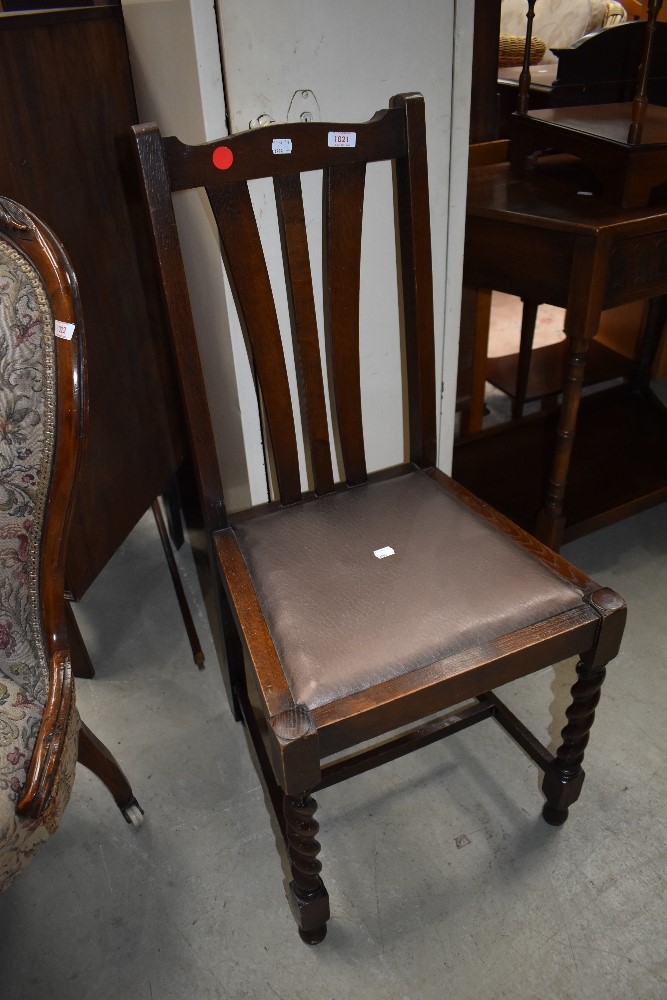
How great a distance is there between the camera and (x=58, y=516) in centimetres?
89

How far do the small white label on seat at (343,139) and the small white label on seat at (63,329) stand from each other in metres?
0.46

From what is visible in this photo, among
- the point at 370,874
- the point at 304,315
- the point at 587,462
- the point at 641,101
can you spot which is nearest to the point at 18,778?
the point at 370,874

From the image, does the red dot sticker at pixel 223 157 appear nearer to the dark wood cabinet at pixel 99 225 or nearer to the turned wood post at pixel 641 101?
the dark wood cabinet at pixel 99 225

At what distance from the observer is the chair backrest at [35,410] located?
0.82 meters

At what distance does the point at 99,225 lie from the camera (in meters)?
1.32

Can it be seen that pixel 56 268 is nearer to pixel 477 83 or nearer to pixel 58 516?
pixel 58 516

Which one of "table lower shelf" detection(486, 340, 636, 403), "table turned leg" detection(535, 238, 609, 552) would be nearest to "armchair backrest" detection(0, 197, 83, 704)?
"table turned leg" detection(535, 238, 609, 552)

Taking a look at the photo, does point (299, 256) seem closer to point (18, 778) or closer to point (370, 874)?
point (18, 778)

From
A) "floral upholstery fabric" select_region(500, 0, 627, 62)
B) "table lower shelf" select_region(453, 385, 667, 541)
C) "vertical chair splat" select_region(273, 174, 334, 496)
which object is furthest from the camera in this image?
"floral upholstery fabric" select_region(500, 0, 627, 62)

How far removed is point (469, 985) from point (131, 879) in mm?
554

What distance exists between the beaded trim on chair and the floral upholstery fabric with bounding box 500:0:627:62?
3.09 meters

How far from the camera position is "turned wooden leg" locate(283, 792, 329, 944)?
0.94 metres

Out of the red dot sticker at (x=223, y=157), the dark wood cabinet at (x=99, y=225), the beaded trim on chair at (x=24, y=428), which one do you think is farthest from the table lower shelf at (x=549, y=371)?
the beaded trim on chair at (x=24, y=428)

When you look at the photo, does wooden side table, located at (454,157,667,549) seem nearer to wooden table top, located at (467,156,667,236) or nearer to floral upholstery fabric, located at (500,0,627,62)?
wooden table top, located at (467,156,667,236)
